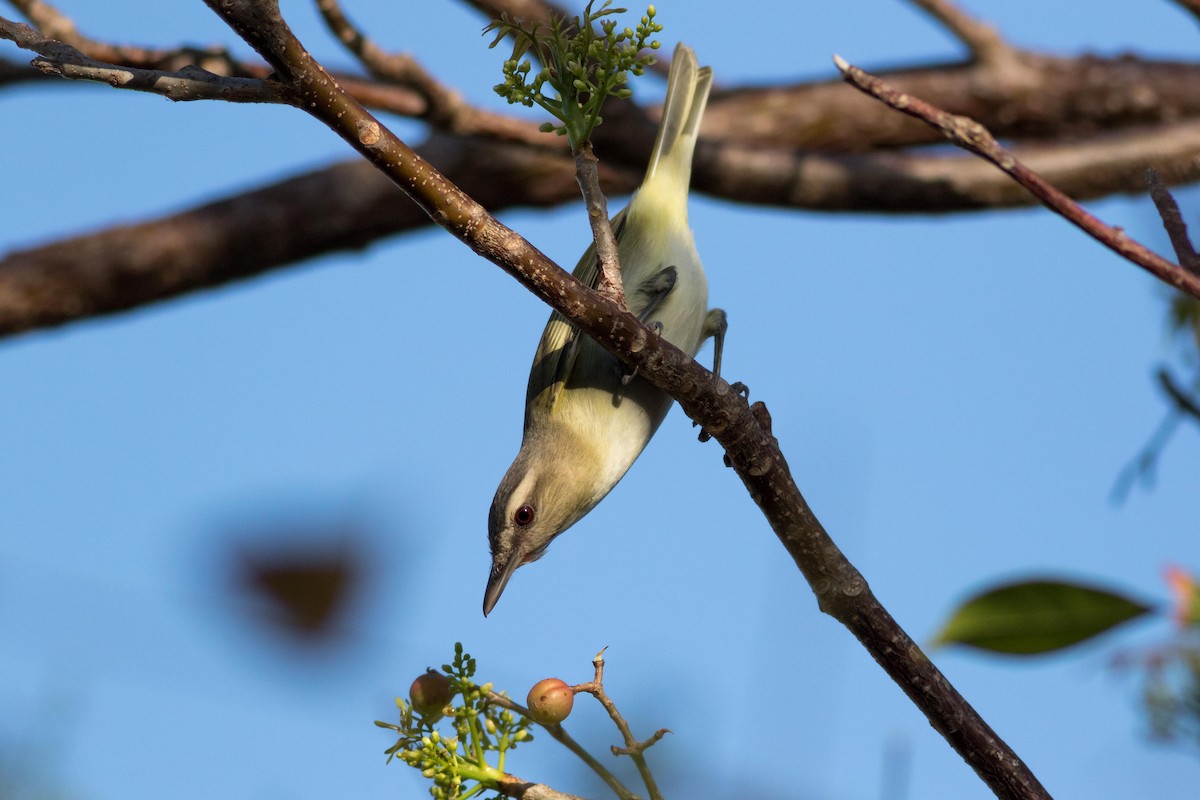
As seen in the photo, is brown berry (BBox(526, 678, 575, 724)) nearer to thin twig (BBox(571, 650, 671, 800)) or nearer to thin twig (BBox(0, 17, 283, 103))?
thin twig (BBox(571, 650, 671, 800))

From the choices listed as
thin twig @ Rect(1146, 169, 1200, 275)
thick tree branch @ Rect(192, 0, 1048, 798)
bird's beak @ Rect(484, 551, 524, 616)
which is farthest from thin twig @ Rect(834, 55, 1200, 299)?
bird's beak @ Rect(484, 551, 524, 616)

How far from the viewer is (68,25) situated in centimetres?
430

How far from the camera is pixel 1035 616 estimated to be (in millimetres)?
1882

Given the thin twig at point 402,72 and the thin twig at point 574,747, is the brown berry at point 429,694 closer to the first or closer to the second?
the thin twig at point 574,747

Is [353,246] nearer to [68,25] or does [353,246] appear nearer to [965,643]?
[68,25]

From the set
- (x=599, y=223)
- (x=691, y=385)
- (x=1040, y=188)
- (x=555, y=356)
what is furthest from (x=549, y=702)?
(x=555, y=356)

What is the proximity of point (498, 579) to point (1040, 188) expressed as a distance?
8.36 ft

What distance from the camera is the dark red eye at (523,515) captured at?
12.4 feet

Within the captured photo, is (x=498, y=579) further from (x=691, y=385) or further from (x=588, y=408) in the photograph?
(x=691, y=385)

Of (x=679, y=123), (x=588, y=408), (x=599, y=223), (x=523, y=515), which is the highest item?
(x=679, y=123)

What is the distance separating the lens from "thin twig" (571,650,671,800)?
1.84 m

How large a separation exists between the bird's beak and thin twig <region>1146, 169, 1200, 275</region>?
2433mm

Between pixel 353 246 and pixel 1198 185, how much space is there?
3776 mm

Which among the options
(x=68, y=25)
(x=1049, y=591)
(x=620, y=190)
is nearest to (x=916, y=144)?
(x=620, y=190)
